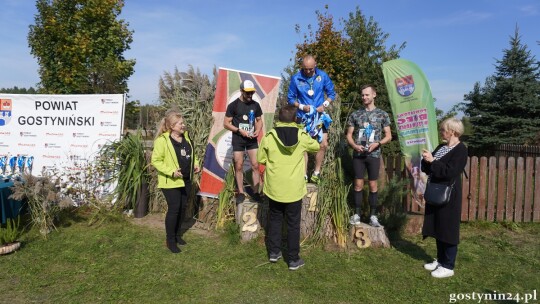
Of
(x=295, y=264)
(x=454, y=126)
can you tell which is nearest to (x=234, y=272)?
(x=295, y=264)

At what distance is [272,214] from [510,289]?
2.55 m

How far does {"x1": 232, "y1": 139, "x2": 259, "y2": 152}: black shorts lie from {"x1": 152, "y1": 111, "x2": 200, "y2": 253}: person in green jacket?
28.5 inches

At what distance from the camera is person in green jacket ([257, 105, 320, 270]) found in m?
3.97

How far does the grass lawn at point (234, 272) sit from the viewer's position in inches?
137

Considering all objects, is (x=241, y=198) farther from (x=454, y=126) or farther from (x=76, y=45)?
(x=76, y=45)

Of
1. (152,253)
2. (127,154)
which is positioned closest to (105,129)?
(127,154)

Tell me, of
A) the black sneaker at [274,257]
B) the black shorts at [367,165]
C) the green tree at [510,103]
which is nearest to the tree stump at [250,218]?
the black sneaker at [274,257]

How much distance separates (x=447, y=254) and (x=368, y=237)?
1044 millimetres

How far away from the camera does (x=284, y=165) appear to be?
399cm

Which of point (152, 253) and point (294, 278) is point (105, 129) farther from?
point (294, 278)

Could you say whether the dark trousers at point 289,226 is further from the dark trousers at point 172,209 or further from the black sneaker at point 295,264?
the dark trousers at point 172,209

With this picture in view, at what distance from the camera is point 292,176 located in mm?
3984

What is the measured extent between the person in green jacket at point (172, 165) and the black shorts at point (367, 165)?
220cm

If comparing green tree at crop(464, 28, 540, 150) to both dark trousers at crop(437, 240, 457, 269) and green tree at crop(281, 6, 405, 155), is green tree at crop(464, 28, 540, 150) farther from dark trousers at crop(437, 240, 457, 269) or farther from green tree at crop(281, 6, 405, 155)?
dark trousers at crop(437, 240, 457, 269)
